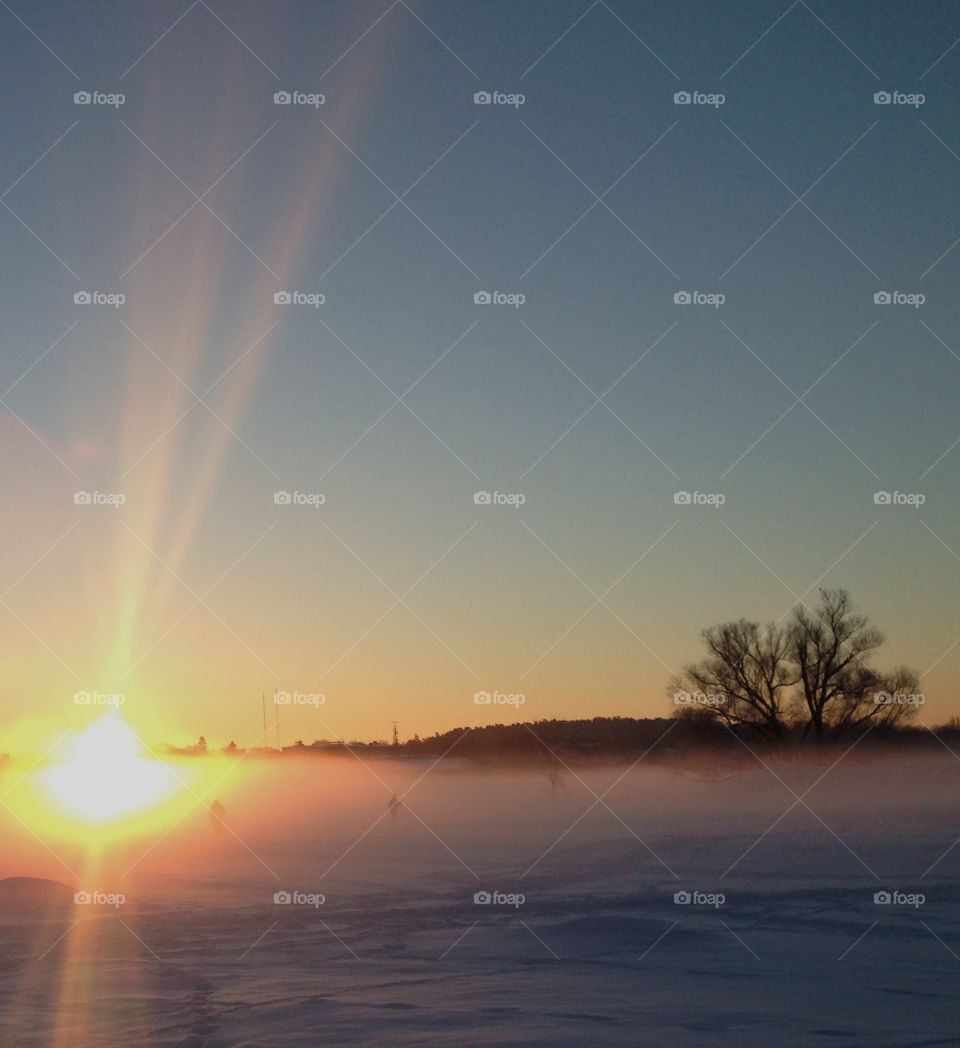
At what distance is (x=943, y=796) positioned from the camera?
39375 millimetres

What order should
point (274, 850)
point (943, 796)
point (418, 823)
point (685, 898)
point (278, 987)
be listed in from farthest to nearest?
point (943, 796) → point (418, 823) → point (274, 850) → point (685, 898) → point (278, 987)

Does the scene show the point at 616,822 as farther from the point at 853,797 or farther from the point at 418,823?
the point at 853,797

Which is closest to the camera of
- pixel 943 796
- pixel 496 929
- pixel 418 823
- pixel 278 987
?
pixel 278 987

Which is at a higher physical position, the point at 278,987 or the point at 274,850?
the point at 274,850

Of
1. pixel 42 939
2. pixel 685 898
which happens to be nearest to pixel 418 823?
pixel 685 898

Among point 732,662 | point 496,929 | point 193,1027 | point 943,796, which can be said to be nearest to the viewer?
point 193,1027

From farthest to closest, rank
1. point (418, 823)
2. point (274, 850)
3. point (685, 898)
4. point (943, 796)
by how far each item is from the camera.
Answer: point (943, 796) < point (418, 823) < point (274, 850) < point (685, 898)

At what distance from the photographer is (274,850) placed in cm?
3216

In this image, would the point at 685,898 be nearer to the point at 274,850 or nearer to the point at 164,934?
the point at 164,934

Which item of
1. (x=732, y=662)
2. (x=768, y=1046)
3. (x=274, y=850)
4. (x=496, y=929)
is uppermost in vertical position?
(x=732, y=662)

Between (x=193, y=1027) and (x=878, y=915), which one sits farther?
(x=878, y=915)

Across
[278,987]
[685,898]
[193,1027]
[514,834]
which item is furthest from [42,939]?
[514,834]

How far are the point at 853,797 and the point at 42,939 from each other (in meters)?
28.8

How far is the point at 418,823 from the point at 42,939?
18208 mm
